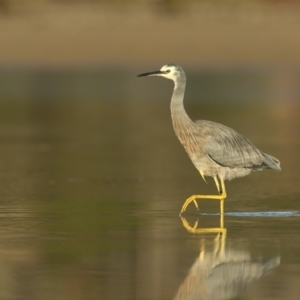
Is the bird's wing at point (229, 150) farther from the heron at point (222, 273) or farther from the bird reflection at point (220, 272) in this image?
the heron at point (222, 273)

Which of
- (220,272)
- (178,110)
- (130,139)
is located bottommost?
(130,139)

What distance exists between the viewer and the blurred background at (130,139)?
28.8ft

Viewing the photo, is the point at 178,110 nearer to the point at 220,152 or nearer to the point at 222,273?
the point at 220,152

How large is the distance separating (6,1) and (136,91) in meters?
10.3

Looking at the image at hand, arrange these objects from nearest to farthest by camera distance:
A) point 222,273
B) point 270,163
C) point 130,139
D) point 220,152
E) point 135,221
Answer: point 222,273
point 135,221
point 220,152
point 270,163
point 130,139

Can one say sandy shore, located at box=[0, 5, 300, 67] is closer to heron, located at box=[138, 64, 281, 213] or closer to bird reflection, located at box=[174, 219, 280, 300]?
heron, located at box=[138, 64, 281, 213]

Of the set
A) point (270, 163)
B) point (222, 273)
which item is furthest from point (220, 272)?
point (270, 163)

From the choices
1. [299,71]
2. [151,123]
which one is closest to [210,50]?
[299,71]

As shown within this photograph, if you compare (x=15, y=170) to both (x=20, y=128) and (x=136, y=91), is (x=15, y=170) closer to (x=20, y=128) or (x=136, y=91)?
(x=20, y=128)

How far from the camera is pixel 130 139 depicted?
18406 millimetres

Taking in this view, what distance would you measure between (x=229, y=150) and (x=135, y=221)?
1570 mm

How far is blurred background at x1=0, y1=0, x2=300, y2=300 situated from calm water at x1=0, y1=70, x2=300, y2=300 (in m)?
0.02

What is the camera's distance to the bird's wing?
11.8 meters

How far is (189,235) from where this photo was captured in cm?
1001
